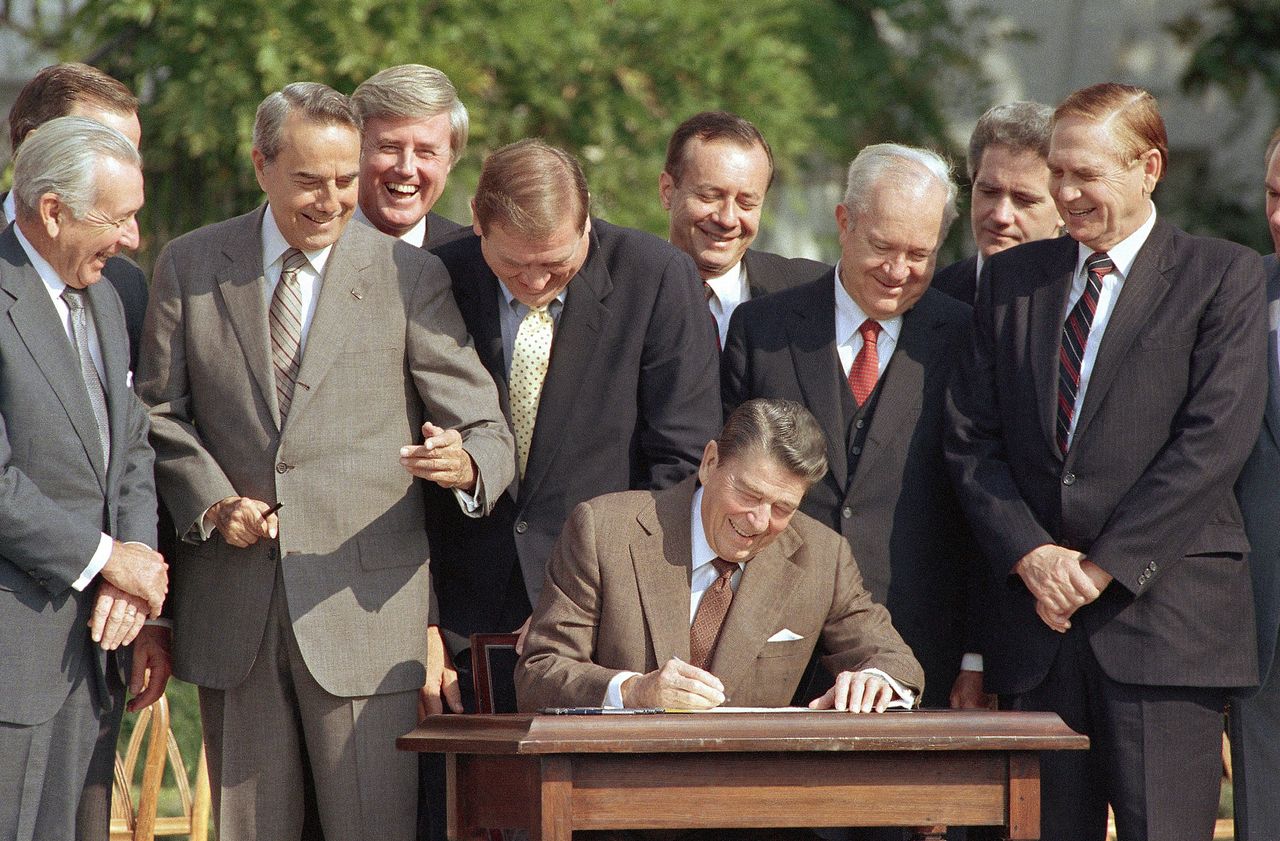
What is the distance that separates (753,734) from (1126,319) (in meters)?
1.55

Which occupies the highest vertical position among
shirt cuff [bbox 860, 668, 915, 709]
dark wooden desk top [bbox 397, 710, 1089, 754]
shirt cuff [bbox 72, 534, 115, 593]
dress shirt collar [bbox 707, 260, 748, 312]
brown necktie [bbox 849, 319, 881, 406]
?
dress shirt collar [bbox 707, 260, 748, 312]

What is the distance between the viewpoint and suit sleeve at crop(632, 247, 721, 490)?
4.53 m

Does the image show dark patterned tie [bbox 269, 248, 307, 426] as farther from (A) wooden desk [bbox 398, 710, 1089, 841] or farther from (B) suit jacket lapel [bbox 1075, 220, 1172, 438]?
(B) suit jacket lapel [bbox 1075, 220, 1172, 438]

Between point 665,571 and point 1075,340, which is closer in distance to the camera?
point 665,571

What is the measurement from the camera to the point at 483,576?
4.55 m

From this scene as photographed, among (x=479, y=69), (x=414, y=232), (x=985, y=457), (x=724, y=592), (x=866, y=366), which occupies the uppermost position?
(x=479, y=69)

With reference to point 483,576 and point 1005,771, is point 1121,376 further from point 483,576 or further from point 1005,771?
point 483,576

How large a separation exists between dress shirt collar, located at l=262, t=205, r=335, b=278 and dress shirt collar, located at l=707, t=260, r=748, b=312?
1.28m

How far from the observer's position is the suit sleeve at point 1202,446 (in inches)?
164

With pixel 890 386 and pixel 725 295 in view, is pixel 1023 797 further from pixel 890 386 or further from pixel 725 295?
pixel 725 295

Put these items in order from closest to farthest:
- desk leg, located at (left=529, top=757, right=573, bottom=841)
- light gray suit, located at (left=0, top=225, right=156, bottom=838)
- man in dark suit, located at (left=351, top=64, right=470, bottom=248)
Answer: desk leg, located at (left=529, top=757, right=573, bottom=841) → light gray suit, located at (left=0, top=225, right=156, bottom=838) → man in dark suit, located at (left=351, top=64, right=470, bottom=248)

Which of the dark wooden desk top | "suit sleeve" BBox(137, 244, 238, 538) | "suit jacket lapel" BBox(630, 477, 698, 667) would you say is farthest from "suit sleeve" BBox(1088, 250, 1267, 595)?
"suit sleeve" BBox(137, 244, 238, 538)

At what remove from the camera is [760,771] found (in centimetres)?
350

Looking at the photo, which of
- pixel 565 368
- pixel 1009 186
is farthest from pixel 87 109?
pixel 1009 186
